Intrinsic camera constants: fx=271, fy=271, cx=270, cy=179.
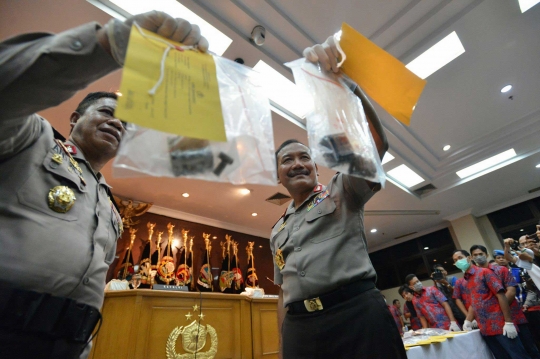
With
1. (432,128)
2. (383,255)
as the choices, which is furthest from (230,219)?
(383,255)

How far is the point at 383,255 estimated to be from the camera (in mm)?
8062

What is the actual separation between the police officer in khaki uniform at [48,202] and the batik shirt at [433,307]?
13.3 ft

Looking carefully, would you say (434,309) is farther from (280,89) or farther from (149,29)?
(149,29)

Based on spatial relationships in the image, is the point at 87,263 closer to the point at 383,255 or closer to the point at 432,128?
the point at 432,128

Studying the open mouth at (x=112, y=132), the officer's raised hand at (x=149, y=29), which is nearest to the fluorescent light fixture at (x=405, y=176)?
the open mouth at (x=112, y=132)

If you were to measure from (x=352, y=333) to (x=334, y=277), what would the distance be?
5.6 inches

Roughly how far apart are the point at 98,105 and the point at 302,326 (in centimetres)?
101

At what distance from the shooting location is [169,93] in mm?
434

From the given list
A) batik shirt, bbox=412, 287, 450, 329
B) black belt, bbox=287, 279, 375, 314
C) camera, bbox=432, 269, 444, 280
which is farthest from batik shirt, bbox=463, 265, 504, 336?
black belt, bbox=287, 279, 375, 314

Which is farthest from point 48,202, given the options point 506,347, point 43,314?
point 506,347

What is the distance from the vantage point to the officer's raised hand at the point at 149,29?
480 mm

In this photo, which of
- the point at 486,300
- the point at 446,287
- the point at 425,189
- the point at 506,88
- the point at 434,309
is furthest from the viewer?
the point at 425,189

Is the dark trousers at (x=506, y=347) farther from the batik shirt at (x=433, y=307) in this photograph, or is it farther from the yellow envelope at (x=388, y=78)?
the yellow envelope at (x=388, y=78)

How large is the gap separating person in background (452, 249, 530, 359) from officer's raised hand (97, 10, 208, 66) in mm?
3237
